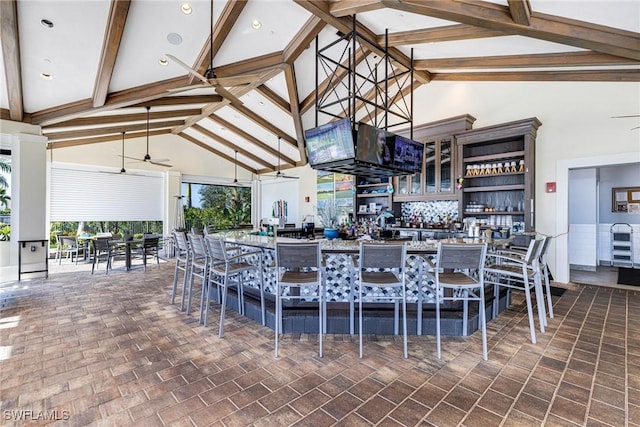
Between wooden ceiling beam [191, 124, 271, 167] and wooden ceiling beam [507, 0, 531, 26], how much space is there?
29.4ft

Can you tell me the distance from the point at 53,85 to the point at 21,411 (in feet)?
18.0

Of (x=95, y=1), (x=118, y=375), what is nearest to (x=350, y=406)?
(x=118, y=375)

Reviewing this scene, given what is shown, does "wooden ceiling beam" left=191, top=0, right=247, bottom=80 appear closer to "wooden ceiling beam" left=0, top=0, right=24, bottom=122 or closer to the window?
"wooden ceiling beam" left=0, top=0, right=24, bottom=122

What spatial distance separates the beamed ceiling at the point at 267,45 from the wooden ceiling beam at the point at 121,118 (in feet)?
0.10

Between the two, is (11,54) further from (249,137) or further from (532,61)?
(532,61)

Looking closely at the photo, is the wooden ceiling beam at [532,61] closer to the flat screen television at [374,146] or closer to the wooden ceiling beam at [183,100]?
the flat screen television at [374,146]

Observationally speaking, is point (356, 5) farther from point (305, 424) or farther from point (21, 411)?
point (21, 411)

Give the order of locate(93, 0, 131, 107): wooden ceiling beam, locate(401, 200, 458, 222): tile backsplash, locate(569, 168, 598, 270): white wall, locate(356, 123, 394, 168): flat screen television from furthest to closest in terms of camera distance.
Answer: locate(401, 200, 458, 222): tile backsplash → locate(569, 168, 598, 270): white wall → locate(356, 123, 394, 168): flat screen television → locate(93, 0, 131, 107): wooden ceiling beam

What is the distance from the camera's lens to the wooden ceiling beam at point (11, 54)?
3.56m

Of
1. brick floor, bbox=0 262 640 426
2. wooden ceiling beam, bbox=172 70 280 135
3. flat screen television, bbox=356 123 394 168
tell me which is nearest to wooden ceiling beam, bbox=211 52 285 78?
wooden ceiling beam, bbox=172 70 280 135

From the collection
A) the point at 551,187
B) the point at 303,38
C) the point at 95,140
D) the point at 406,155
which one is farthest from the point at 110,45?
the point at 551,187

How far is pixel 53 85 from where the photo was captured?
5156mm

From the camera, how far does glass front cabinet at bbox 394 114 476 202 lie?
21.0 feet

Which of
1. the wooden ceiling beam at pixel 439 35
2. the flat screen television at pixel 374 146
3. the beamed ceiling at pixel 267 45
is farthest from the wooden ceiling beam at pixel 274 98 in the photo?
the flat screen television at pixel 374 146
